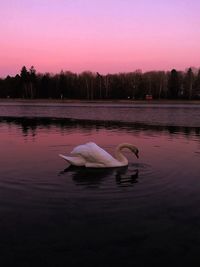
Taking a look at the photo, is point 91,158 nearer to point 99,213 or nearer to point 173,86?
point 99,213

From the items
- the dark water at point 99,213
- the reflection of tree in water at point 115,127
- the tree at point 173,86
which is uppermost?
the tree at point 173,86

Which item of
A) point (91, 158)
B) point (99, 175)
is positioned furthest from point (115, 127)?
point (99, 175)

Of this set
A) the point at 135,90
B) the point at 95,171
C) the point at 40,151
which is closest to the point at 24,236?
the point at 95,171

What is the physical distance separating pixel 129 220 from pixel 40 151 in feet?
29.2

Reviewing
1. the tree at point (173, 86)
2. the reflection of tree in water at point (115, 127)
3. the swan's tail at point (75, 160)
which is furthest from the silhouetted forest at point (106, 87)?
the swan's tail at point (75, 160)

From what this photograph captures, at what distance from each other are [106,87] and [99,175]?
4580 inches

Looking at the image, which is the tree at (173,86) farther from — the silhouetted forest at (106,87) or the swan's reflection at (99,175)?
the swan's reflection at (99,175)

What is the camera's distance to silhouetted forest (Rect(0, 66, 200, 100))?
12172 cm

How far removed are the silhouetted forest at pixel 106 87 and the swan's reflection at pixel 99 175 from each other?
353ft

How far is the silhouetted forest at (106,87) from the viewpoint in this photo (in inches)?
4792

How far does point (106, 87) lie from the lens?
415 ft

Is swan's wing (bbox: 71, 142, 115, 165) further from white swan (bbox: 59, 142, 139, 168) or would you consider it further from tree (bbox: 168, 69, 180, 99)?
tree (bbox: 168, 69, 180, 99)

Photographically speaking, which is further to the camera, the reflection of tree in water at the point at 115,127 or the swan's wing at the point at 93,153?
the reflection of tree in water at the point at 115,127

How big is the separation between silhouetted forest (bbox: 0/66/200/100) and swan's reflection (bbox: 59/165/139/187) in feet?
353
